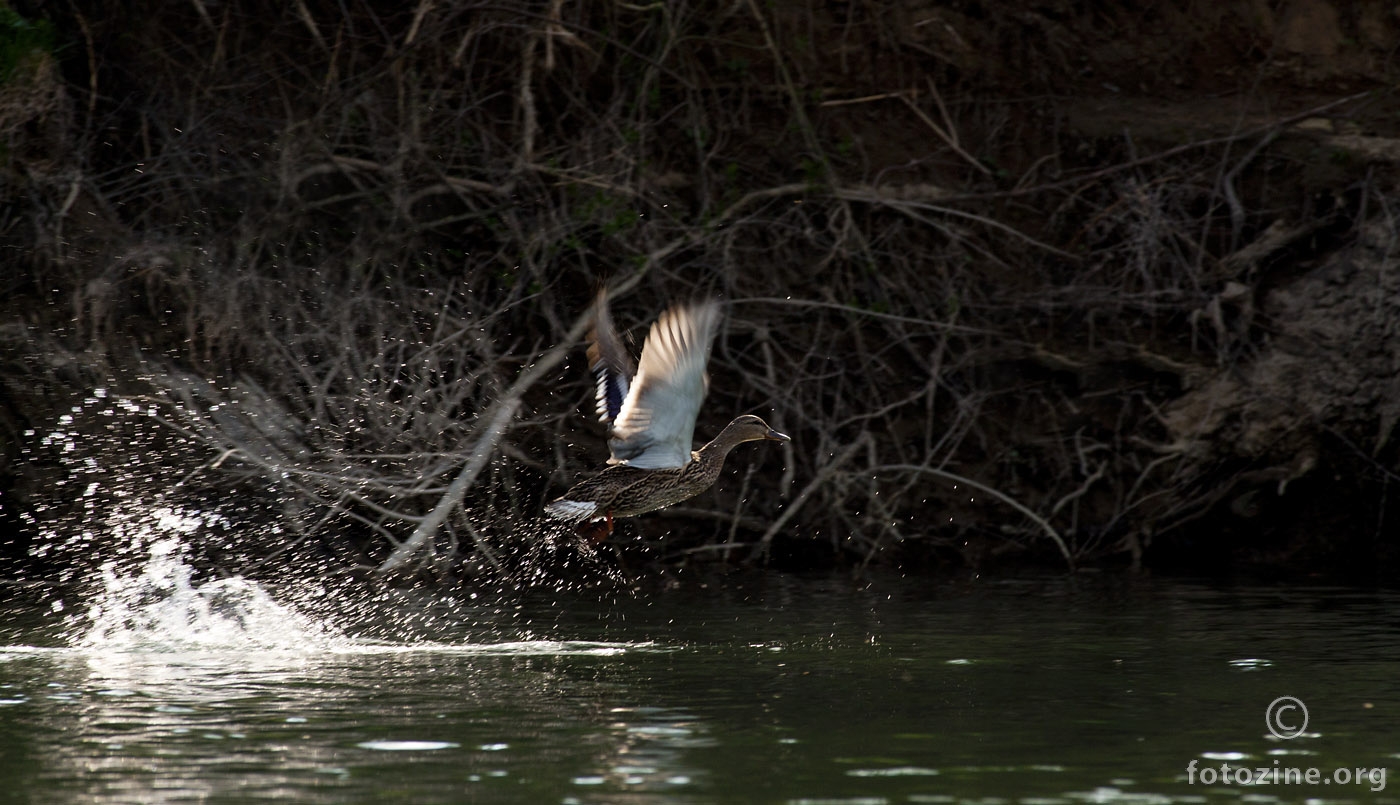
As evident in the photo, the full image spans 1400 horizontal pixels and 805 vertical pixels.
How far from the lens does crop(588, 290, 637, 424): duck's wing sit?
7434 mm

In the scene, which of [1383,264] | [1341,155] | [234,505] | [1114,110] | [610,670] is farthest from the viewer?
[1114,110]

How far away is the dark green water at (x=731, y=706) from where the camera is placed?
4391 mm

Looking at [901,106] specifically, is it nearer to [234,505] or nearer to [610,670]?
[234,505]

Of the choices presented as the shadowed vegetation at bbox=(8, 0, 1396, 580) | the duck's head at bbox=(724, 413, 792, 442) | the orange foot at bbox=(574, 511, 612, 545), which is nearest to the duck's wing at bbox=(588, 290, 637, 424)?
the orange foot at bbox=(574, 511, 612, 545)

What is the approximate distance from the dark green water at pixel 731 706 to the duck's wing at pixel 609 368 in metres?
0.95

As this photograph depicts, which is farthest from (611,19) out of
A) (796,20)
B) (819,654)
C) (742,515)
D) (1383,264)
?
(819,654)

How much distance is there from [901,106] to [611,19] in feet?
6.89

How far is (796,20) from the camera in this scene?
39.1ft

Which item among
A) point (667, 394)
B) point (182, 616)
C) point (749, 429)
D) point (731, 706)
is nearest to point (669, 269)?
point (749, 429)

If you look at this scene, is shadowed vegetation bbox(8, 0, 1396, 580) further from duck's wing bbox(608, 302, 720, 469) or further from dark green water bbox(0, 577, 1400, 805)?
duck's wing bbox(608, 302, 720, 469)

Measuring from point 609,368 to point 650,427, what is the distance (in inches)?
14.0

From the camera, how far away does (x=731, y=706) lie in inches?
218

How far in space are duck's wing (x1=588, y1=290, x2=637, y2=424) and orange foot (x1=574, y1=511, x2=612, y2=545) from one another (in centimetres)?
43

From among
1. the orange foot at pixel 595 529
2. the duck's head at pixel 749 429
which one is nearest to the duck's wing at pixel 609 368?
the orange foot at pixel 595 529
